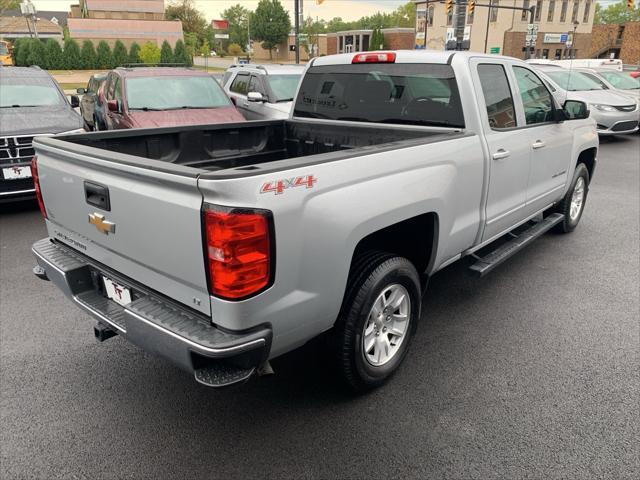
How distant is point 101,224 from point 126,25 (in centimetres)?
6720

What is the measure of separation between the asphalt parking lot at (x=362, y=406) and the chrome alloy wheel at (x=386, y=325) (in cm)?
23

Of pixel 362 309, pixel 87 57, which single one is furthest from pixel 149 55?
pixel 362 309

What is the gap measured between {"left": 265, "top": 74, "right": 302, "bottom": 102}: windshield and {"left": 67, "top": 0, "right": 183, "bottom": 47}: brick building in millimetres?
Answer: 52832

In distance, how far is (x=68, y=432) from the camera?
9.25 feet

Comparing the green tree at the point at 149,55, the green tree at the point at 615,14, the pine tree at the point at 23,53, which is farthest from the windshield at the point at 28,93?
the green tree at the point at 615,14

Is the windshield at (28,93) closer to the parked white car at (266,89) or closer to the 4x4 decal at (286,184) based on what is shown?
the parked white car at (266,89)

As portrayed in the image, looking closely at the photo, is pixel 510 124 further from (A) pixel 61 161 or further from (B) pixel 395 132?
(A) pixel 61 161

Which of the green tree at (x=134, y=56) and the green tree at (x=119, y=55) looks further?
the green tree at (x=134, y=56)

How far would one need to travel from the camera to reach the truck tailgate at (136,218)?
2217 millimetres

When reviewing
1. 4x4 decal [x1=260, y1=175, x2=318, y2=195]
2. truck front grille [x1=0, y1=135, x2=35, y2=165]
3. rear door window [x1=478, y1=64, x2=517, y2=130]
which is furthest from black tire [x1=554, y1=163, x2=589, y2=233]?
truck front grille [x1=0, y1=135, x2=35, y2=165]

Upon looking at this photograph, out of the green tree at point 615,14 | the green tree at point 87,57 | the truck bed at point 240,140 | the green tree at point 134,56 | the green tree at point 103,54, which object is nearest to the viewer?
the truck bed at point 240,140

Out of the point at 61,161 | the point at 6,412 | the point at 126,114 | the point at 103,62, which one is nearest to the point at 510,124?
the point at 61,161

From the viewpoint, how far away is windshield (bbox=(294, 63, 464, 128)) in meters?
3.71

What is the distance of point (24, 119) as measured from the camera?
6.99 m
